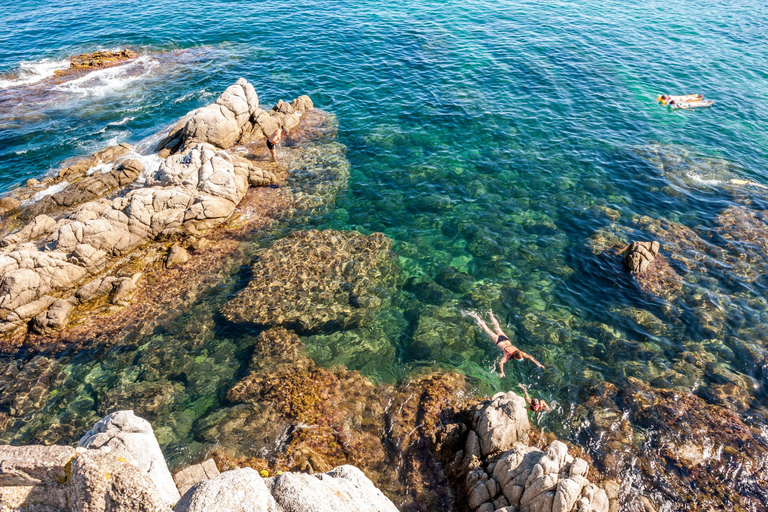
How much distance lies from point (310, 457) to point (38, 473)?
819 centimetres

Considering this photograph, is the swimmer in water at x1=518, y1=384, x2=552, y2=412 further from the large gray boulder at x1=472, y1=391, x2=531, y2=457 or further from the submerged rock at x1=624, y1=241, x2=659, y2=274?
the submerged rock at x1=624, y1=241, x2=659, y2=274

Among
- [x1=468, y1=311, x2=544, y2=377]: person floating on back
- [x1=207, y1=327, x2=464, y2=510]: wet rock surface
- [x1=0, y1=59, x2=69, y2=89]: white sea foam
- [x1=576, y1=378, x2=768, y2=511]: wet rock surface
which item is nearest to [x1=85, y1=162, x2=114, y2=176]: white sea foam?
[x1=207, y1=327, x2=464, y2=510]: wet rock surface

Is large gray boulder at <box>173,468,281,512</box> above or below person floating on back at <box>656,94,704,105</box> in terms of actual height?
below

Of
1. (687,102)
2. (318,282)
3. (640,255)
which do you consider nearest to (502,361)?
(318,282)

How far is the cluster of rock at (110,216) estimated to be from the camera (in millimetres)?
19594

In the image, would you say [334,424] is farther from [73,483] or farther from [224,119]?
[224,119]

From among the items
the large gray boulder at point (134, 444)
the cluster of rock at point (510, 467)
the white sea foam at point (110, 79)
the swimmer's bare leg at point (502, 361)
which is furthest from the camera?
the white sea foam at point (110, 79)

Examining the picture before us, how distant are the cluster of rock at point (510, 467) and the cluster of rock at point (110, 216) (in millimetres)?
18127

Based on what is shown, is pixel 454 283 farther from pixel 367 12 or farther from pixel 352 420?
pixel 367 12

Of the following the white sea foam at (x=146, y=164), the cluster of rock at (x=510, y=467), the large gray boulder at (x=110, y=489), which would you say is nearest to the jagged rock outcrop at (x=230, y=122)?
the white sea foam at (x=146, y=164)

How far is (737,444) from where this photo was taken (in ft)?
49.0

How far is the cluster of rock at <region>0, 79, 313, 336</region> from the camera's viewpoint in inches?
771

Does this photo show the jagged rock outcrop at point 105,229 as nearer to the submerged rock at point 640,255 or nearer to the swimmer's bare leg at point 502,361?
the swimmer's bare leg at point 502,361

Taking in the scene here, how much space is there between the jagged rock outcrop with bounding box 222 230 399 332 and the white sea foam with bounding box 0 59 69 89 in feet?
125
